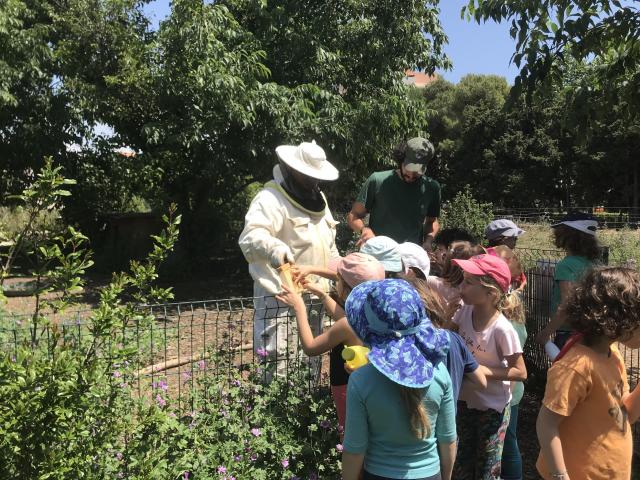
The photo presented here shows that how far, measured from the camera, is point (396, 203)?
416 cm

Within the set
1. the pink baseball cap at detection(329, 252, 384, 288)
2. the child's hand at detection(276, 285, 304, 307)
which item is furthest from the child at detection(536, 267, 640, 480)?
the child's hand at detection(276, 285, 304, 307)

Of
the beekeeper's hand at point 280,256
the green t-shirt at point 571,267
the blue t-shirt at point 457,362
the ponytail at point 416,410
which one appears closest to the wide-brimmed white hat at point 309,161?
the beekeeper's hand at point 280,256

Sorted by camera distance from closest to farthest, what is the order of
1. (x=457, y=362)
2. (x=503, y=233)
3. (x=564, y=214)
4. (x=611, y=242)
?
1. (x=457, y=362)
2. (x=503, y=233)
3. (x=611, y=242)
4. (x=564, y=214)

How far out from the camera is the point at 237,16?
11.8 m

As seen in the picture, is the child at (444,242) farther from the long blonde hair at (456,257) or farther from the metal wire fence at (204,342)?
the metal wire fence at (204,342)

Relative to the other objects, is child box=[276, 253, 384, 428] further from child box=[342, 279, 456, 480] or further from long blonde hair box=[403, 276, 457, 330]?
child box=[342, 279, 456, 480]

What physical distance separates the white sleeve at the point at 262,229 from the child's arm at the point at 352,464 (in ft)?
4.69

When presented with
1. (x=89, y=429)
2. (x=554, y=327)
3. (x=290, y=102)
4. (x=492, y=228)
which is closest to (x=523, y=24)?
(x=492, y=228)

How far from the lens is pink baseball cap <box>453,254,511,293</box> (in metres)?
2.78

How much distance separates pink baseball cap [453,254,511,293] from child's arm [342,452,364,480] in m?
1.13

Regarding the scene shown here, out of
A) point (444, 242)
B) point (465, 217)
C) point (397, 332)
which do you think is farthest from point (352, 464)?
point (465, 217)

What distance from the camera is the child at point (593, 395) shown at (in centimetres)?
208

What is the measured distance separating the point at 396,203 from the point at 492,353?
62.8 inches

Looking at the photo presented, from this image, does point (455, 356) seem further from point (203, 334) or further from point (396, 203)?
point (396, 203)
